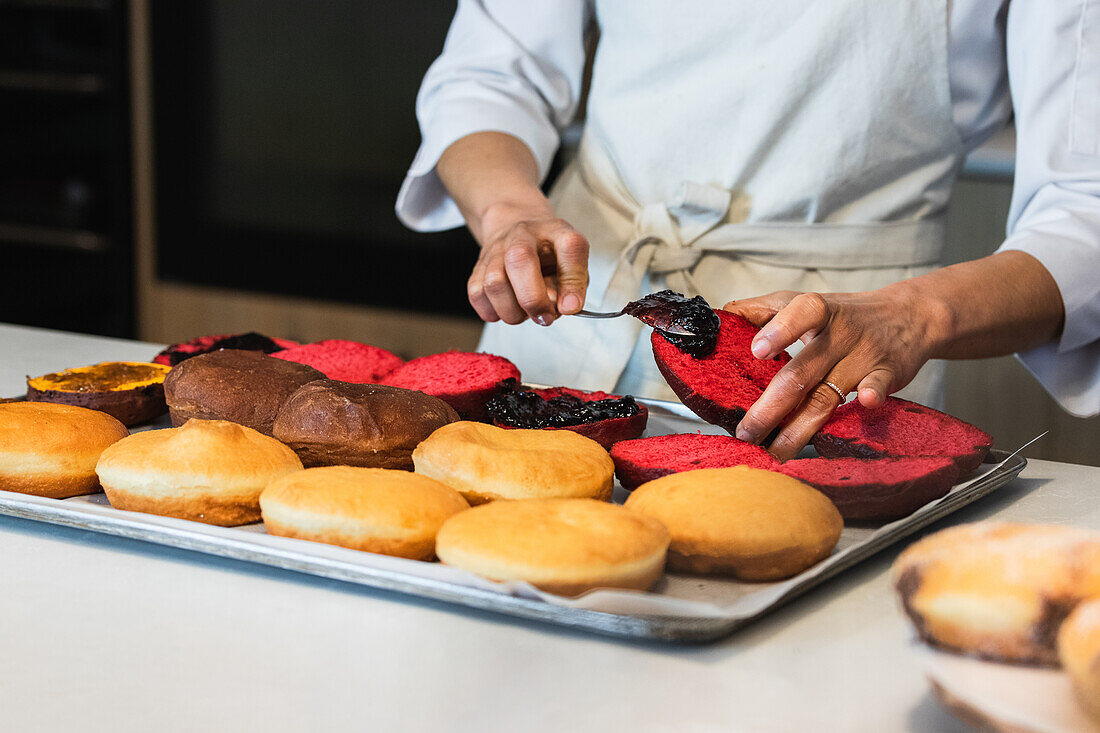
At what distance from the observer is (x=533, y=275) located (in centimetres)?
109

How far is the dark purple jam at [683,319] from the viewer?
989 millimetres

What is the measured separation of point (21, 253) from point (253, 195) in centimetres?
91

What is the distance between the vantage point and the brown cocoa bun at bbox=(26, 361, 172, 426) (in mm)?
995

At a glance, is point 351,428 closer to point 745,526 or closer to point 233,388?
point 233,388

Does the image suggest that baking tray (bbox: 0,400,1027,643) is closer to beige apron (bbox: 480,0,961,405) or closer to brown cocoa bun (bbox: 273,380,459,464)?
brown cocoa bun (bbox: 273,380,459,464)

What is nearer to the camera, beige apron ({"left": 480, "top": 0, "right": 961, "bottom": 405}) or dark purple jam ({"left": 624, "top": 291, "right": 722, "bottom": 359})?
dark purple jam ({"left": 624, "top": 291, "right": 722, "bottom": 359})

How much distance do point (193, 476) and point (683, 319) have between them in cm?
48

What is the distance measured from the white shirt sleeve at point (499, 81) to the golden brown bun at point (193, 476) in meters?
0.80

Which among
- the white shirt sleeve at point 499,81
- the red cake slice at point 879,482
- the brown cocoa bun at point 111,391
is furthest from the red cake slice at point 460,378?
the white shirt sleeve at point 499,81

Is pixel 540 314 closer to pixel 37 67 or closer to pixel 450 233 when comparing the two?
pixel 450 233

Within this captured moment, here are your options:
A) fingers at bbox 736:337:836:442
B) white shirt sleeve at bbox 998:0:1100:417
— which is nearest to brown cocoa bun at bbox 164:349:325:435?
fingers at bbox 736:337:836:442

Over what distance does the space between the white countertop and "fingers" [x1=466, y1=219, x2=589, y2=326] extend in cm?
48

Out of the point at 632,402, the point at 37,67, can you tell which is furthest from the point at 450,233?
the point at 632,402

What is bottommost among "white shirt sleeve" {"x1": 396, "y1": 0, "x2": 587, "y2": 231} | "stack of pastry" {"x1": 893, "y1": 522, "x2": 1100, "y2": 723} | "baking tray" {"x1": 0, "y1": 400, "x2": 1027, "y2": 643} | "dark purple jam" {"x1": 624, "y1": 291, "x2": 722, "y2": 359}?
"baking tray" {"x1": 0, "y1": 400, "x2": 1027, "y2": 643}
